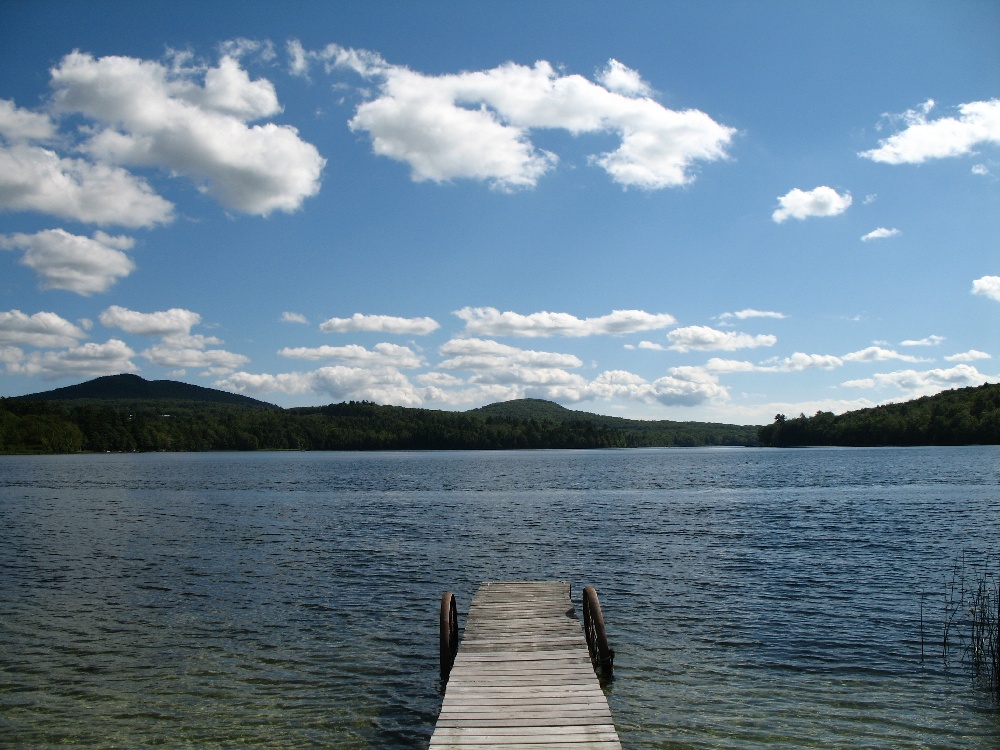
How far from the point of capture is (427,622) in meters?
21.3

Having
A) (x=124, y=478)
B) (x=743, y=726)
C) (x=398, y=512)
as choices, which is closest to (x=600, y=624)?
(x=743, y=726)

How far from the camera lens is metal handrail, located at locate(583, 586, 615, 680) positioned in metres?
16.1

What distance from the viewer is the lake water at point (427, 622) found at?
1380 cm

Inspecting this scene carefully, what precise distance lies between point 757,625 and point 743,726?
7.68 metres

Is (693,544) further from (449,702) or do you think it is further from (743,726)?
(449,702)

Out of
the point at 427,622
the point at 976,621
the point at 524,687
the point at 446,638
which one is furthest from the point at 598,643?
the point at 976,621

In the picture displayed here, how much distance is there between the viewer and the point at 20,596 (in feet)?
82.8

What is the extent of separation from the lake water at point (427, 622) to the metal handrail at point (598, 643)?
1.69 ft

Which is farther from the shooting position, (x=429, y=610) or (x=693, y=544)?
(x=693, y=544)

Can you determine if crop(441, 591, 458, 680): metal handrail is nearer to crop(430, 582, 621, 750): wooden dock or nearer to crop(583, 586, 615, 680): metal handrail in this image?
crop(430, 582, 621, 750): wooden dock

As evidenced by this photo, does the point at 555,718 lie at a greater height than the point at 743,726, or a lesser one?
greater

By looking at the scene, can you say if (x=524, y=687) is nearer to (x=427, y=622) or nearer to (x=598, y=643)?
(x=598, y=643)

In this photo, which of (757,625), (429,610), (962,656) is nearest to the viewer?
(962,656)

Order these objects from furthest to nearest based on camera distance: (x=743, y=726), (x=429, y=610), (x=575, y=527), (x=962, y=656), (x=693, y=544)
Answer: (x=575, y=527), (x=693, y=544), (x=429, y=610), (x=962, y=656), (x=743, y=726)
